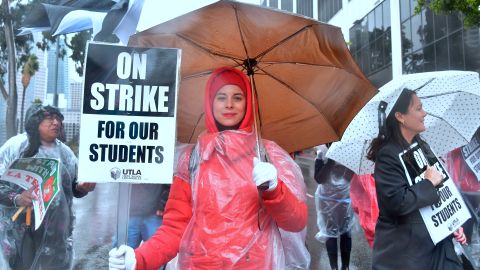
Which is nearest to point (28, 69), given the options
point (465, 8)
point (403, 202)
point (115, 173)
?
point (115, 173)

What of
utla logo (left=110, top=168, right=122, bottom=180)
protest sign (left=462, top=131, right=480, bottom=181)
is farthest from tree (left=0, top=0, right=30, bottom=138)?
protest sign (left=462, top=131, right=480, bottom=181)

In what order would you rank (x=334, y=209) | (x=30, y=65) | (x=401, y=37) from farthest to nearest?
(x=401, y=37) → (x=334, y=209) → (x=30, y=65)

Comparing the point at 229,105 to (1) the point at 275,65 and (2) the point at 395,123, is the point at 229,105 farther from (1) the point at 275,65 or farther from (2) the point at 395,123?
(2) the point at 395,123

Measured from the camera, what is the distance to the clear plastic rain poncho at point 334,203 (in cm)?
523

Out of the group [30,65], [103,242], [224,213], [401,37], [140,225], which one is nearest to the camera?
[224,213]

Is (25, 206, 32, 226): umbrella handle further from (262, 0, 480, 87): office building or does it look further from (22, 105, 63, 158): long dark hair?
(262, 0, 480, 87): office building

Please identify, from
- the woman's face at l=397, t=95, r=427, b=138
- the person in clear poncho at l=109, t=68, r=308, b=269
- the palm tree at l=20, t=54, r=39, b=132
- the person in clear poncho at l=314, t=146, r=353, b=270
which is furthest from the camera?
the person in clear poncho at l=314, t=146, r=353, b=270

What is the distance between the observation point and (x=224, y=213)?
207 cm

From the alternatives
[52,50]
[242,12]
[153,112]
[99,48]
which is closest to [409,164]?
[242,12]

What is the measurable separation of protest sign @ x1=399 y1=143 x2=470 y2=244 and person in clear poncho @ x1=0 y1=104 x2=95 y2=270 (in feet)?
7.02

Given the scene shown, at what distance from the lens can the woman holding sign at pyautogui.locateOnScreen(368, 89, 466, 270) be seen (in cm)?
237

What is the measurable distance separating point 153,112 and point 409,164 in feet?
4.59

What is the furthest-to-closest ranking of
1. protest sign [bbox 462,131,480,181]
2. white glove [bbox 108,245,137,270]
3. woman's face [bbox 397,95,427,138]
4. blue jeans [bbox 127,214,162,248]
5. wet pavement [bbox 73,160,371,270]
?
wet pavement [bbox 73,160,371,270] → blue jeans [bbox 127,214,162,248] → protest sign [bbox 462,131,480,181] → woman's face [bbox 397,95,427,138] → white glove [bbox 108,245,137,270]

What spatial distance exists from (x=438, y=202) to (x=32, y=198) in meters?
2.60
